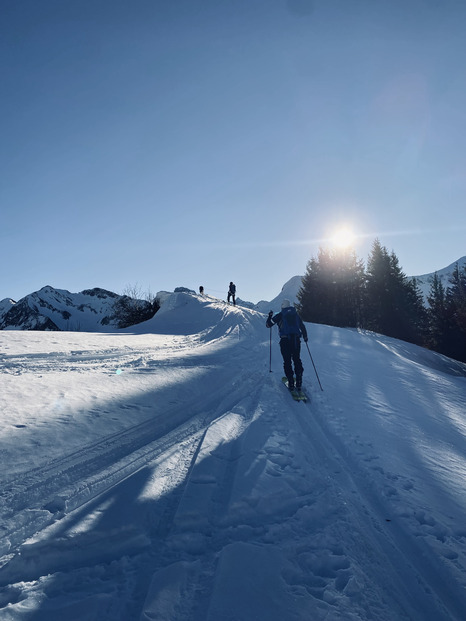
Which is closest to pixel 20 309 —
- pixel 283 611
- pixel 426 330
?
pixel 426 330

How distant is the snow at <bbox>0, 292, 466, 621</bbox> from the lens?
6.60 ft

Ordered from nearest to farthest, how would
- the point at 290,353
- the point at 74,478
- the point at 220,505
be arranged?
1. the point at 220,505
2. the point at 74,478
3. the point at 290,353

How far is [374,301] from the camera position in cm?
3681

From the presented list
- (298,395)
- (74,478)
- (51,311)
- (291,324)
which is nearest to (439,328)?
(291,324)

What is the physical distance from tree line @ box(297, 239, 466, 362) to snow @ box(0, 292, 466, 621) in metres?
31.1

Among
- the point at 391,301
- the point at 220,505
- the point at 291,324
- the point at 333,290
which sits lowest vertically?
the point at 220,505

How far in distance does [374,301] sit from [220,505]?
38.2 m

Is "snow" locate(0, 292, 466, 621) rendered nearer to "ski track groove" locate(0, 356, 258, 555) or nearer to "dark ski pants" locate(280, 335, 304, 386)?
"ski track groove" locate(0, 356, 258, 555)

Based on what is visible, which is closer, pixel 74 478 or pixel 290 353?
pixel 74 478

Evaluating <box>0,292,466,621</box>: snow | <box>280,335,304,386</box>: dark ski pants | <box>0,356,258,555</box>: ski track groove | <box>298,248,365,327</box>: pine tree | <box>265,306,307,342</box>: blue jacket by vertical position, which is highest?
<box>298,248,365,327</box>: pine tree

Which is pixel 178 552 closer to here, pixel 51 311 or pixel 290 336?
pixel 290 336

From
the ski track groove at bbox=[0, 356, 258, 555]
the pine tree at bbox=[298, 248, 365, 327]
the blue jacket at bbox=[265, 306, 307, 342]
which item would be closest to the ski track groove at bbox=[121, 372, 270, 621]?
the ski track groove at bbox=[0, 356, 258, 555]

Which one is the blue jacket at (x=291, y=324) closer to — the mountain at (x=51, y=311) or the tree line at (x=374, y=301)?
the tree line at (x=374, y=301)

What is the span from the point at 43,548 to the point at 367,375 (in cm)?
949
